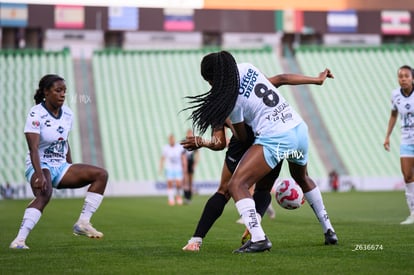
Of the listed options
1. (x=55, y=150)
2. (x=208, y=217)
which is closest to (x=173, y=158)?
(x=55, y=150)

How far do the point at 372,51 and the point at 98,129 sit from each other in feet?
48.7

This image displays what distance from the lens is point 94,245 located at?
9.55 meters

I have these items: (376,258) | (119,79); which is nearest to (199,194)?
(119,79)

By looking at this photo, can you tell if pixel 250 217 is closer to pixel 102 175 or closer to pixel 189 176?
pixel 102 175

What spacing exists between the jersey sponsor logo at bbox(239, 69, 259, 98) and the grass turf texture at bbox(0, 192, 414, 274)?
159cm

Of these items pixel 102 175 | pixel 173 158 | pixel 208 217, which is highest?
pixel 102 175

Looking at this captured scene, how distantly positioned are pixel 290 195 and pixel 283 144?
121 centimetres

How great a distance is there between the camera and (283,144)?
8.02m

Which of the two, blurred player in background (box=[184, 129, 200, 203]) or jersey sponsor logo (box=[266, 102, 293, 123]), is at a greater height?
jersey sponsor logo (box=[266, 102, 293, 123])

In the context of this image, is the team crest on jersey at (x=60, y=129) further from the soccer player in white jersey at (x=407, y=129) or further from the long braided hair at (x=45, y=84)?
the soccer player in white jersey at (x=407, y=129)

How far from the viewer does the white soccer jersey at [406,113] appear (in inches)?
508

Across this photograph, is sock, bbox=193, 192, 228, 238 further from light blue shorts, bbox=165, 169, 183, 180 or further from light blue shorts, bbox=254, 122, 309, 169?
light blue shorts, bbox=165, 169, 183, 180

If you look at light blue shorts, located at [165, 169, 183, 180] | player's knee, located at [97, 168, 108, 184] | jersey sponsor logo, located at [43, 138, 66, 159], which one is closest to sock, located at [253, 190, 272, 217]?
player's knee, located at [97, 168, 108, 184]

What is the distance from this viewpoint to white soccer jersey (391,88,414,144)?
12891mm
